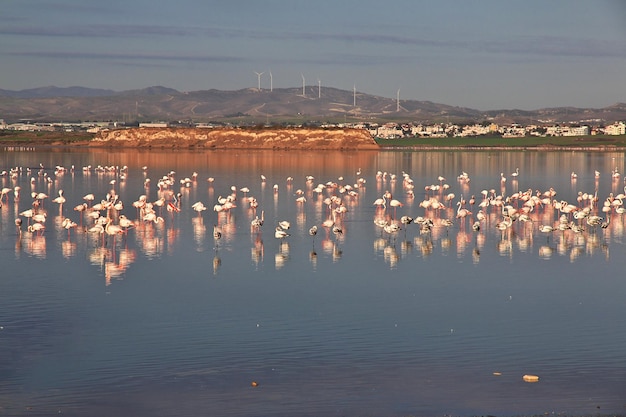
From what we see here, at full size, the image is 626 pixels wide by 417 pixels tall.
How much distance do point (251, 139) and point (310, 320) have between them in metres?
129

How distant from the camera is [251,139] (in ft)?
481

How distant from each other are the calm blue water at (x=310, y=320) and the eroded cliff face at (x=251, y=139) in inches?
4250

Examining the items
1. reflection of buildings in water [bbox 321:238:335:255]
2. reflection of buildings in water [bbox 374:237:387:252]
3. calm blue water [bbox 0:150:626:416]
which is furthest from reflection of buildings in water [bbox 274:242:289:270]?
reflection of buildings in water [bbox 374:237:387:252]

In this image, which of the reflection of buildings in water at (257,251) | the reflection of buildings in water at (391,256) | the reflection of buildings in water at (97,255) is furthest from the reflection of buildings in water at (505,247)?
the reflection of buildings in water at (97,255)

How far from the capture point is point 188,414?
13.5 metres

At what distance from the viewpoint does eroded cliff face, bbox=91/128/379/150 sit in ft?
472

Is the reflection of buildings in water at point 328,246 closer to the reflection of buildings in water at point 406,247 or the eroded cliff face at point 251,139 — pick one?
the reflection of buildings in water at point 406,247

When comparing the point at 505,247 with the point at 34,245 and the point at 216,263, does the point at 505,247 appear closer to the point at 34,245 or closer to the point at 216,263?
the point at 216,263

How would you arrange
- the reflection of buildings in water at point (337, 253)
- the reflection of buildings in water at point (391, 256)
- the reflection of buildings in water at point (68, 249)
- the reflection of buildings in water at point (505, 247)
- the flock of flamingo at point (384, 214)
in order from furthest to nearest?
the flock of flamingo at point (384, 214)
the reflection of buildings in water at point (505, 247)
the reflection of buildings in water at point (68, 249)
the reflection of buildings in water at point (337, 253)
the reflection of buildings in water at point (391, 256)

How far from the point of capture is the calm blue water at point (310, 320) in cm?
1431

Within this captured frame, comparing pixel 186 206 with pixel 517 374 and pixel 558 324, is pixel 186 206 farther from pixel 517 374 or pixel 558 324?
pixel 517 374

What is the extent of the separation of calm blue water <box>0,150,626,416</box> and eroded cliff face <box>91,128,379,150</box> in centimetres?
10795

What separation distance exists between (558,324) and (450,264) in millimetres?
7343

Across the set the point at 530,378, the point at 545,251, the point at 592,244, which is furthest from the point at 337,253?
the point at 530,378
